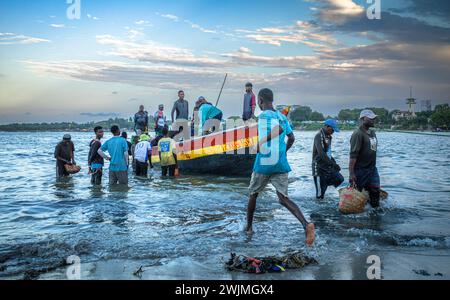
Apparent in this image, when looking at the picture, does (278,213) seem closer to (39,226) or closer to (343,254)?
(343,254)

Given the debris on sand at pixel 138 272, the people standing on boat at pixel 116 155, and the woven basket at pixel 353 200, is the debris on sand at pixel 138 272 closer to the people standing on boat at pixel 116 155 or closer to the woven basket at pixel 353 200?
the woven basket at pixel 353 200

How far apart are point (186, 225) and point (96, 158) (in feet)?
19.8

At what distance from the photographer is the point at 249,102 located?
1352cm

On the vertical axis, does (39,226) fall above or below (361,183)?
below

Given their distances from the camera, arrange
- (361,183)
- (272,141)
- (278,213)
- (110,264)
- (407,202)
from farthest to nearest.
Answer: (407,202), (278,213), (361,183), (272,141), (110,264)

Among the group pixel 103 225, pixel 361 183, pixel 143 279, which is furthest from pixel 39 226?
pixel 361 183

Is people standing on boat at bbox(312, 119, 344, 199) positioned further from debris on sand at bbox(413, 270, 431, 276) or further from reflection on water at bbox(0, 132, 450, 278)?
debris on sand at bbox(413, 270, 431, 276)

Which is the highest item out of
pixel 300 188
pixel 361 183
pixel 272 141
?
pixel 272 141

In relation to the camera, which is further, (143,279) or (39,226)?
(39,226)

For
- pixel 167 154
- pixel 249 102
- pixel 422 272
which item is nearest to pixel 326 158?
pixel 422 272

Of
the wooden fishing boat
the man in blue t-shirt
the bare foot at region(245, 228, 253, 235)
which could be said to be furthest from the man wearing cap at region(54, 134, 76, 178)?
the man in blue t-shirt

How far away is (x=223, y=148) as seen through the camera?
46.0ft
